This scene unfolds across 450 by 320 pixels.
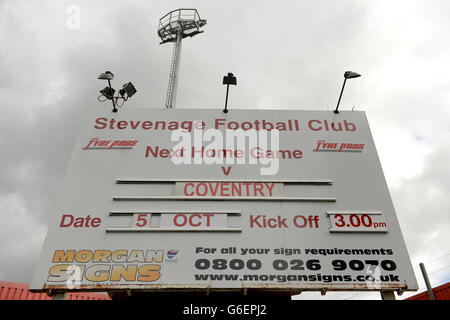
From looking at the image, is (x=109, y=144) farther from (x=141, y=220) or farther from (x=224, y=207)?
(x=224, y=207)

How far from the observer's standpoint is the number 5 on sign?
7.06m

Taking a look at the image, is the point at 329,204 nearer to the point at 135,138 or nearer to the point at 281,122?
the point at 281,122

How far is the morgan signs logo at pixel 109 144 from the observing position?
8383mm

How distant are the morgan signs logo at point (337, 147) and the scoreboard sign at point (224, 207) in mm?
32

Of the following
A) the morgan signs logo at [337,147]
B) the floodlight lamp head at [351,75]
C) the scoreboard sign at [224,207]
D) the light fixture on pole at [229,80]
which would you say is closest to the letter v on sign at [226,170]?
the scoreboard sign at [224,207]

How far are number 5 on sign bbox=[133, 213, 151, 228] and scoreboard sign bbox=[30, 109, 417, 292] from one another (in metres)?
0.02

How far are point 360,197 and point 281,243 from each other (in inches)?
93.0

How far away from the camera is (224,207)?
7.42 m

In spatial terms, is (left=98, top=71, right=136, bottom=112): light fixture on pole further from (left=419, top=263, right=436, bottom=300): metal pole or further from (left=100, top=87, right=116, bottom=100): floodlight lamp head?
(left=419, top=263, right=436, bottom=300): metal pole

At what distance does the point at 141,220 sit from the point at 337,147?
537 cm

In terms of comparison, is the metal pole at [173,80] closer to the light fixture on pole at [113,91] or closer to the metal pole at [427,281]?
the light fixture on pole at [113,91]
